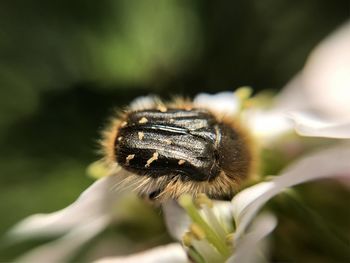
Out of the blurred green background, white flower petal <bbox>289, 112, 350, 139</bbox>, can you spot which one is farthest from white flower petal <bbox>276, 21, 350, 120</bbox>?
white flower petal <bbox>289, 112, 350, 139</bbox>

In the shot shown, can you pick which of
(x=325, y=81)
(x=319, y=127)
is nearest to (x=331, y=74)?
(x=325, y=81)

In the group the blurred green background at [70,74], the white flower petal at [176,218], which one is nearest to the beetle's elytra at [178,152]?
the white flower petal at [176,218]

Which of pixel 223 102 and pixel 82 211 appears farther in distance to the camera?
pixel 223 102

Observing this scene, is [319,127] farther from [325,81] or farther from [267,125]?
[325,81]

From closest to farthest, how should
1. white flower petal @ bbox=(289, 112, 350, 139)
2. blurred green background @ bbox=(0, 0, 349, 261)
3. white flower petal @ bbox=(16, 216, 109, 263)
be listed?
white flower petal @ bbox=(289, 112, 350, 139) → white flower petal @ bbox=(16, 216, 109, 263) → blurred green background @ bbox=(0, 0, 349, 261)

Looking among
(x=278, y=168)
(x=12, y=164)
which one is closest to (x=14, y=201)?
(x=12, y=164)

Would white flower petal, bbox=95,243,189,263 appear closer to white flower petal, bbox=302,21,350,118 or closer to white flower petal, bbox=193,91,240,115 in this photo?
white flower petal, bbox=193,91,240,115
